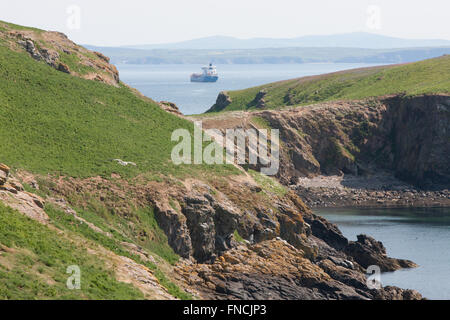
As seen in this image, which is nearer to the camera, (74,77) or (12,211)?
(12,211)

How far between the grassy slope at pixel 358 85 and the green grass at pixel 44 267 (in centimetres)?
9770

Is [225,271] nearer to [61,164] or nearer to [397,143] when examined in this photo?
[61,164]

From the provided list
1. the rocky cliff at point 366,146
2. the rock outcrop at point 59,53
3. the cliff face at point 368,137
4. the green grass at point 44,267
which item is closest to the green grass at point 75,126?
the rock outcrop at point 59,53

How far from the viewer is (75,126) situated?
223 ft

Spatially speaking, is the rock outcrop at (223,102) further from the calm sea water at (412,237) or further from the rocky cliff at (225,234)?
the rocky cliff at (225,234)

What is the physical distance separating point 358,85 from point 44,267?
123968 millimetres

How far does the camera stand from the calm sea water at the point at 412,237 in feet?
228

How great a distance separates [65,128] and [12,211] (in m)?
23.4

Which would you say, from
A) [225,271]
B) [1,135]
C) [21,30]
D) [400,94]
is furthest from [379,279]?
[400,94]

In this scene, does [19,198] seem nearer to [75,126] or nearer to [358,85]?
[75,126]

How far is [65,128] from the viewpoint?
66875mm

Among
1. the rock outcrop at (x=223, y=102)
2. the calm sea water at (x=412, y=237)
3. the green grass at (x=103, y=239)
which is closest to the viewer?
the green grass at (x=103, y=239)

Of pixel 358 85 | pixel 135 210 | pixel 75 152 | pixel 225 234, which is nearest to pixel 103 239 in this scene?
pixel 135 210

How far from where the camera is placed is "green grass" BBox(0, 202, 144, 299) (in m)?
36.8
